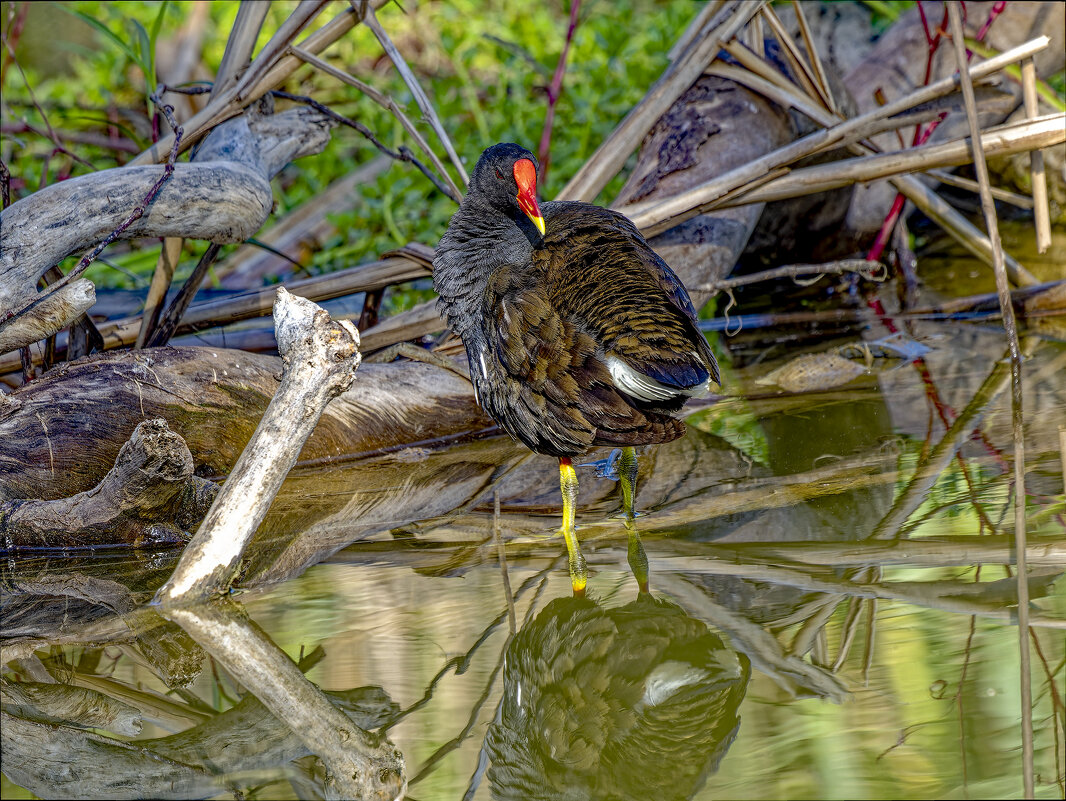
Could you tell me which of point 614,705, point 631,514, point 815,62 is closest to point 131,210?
point 631,514

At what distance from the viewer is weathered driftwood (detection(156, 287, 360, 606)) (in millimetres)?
2605

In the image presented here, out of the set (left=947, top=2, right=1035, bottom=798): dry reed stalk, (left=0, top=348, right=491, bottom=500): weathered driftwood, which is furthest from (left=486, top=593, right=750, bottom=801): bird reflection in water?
(left=0, top=348, right=491, bottom=500): weathered driftwood

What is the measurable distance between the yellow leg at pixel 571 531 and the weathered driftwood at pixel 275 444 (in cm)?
73

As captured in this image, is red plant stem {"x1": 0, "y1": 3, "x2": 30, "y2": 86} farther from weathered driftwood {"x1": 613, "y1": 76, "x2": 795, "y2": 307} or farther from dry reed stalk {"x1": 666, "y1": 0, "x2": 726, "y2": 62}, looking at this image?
dry reed stalk {"x1": 666, "y1": 0, "x2": 726, "y2": 62}

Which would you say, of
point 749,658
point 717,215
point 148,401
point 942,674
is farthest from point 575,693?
point 717,215

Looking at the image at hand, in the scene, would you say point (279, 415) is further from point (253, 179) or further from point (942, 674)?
point (942, 674)

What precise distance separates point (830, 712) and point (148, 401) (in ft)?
8.36

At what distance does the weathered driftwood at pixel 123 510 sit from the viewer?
2992 millimetres

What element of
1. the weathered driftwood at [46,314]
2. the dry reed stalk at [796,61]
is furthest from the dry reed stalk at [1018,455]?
the weathered driftwood at [46,314]

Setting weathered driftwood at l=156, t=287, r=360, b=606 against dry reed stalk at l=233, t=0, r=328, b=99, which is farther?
dry reed stalk at l=233, t=0, r=328, b=99

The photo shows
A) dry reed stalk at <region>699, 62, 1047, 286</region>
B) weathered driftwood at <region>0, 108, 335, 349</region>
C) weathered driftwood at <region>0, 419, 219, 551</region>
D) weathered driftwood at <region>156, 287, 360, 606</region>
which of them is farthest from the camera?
dry reed stalk at <region>699, 62, 1047, 286</region>

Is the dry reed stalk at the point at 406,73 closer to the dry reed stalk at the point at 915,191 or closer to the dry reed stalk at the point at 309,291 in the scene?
the dry reed stalk at the point at 309,291

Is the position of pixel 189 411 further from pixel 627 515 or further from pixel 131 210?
pixel 627 515

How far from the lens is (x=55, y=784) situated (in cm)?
192
